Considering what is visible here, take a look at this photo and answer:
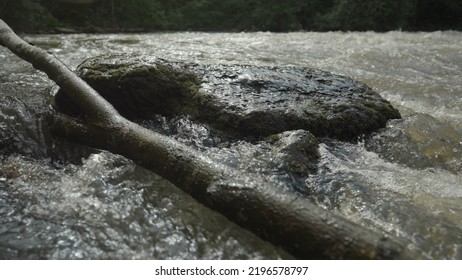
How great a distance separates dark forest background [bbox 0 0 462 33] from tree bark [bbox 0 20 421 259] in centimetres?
953

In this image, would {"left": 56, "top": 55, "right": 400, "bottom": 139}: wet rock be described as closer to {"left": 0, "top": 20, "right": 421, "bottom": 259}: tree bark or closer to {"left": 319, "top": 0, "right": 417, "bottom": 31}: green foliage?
{"left": 0, "top": 20, "right": 421, "bottom": 259}: tree bark

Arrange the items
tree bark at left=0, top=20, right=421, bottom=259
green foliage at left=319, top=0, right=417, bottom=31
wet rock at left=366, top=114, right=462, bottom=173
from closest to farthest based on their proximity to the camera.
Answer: tree bark at left=0, top=20, right=421, bottom=259, wet rock at left=366, top=114, right=462, bottom=173, green foliage at left=319, top=0, right=417, bottom=31

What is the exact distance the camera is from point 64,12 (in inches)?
544

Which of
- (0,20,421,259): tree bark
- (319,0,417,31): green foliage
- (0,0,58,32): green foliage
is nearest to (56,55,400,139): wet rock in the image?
(0,20,421,259): tree bark

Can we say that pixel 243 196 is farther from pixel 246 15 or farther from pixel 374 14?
pixel 246 15

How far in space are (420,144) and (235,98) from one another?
1.53 m

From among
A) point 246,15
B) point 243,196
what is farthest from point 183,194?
point 246,15

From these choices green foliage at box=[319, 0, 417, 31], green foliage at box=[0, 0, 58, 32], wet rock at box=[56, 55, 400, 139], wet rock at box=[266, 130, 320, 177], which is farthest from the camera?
green foliage at box=[319, 0, 417, 31]

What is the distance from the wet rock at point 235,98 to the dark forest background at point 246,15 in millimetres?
8728

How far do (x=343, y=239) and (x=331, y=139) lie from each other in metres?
1.57

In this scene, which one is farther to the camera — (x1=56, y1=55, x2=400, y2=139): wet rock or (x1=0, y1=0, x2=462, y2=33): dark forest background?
(x1=0, y1=0, x2=462, y2=33): dark forest background

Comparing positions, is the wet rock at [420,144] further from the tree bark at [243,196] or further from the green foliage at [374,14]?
the green foliage at [374,14]

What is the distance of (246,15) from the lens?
18.1m

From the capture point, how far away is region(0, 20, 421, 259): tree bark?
1.45 metres
